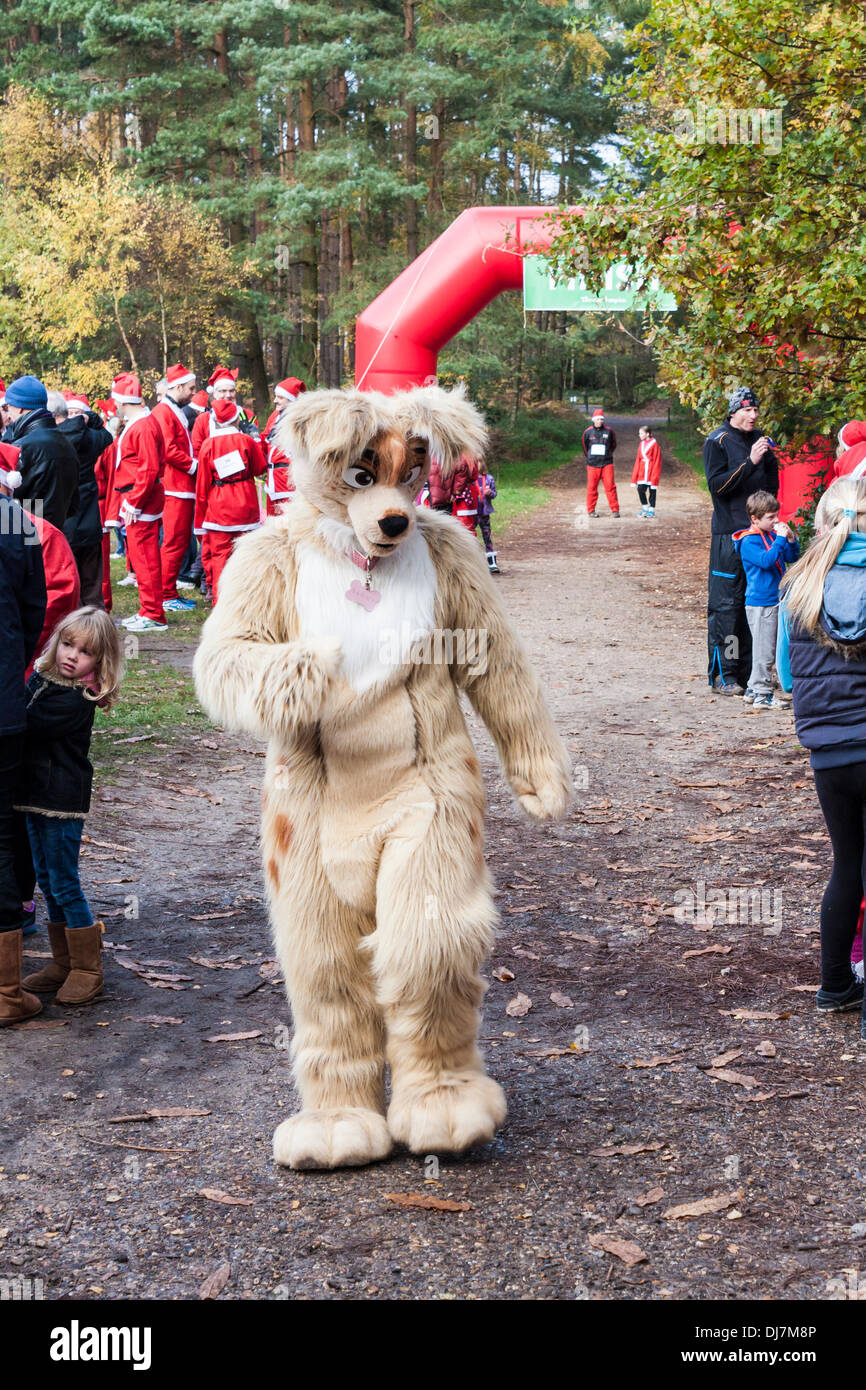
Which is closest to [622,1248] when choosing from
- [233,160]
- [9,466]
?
[9,466]

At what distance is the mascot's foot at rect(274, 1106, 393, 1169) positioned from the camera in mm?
3686

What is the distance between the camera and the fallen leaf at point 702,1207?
3.45 metres

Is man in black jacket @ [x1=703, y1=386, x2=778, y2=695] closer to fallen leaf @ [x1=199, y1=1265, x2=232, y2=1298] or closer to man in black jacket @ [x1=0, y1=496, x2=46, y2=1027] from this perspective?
man in black jacket @ [x1=0, y1=496, x2=46, y2=1027]

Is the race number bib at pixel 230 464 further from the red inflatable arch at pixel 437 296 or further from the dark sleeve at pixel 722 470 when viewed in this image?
the red inflatable arch at pixel 437 296

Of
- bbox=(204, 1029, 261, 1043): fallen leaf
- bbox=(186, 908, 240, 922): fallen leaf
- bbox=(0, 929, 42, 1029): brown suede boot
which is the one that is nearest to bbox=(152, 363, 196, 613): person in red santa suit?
bbox=(186, 908, 240, 922): fallen leaf

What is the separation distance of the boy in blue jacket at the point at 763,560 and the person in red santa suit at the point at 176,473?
5852 millimetres

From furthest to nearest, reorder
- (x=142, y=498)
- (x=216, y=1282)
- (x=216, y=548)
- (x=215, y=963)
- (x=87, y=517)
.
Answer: (x=216, y=548) < (x=142, y=498) < (x=87, y=517) < (x=215, y=963) < (x=216, y=1282)

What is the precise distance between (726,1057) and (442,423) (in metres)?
2.22

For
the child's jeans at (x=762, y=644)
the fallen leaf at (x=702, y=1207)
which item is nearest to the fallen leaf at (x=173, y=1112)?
the fallen leaf at (x=702, y=1207)

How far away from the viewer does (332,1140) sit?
3.70 m

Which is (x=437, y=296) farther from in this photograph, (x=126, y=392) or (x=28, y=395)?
(x=28, y=395)

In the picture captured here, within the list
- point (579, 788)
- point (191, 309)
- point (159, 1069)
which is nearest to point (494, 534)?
point (191, 309)

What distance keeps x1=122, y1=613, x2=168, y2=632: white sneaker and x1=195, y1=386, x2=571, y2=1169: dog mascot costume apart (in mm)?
8825

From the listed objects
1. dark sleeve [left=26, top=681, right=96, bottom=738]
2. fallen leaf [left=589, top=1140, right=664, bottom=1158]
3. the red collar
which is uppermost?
the red collar
